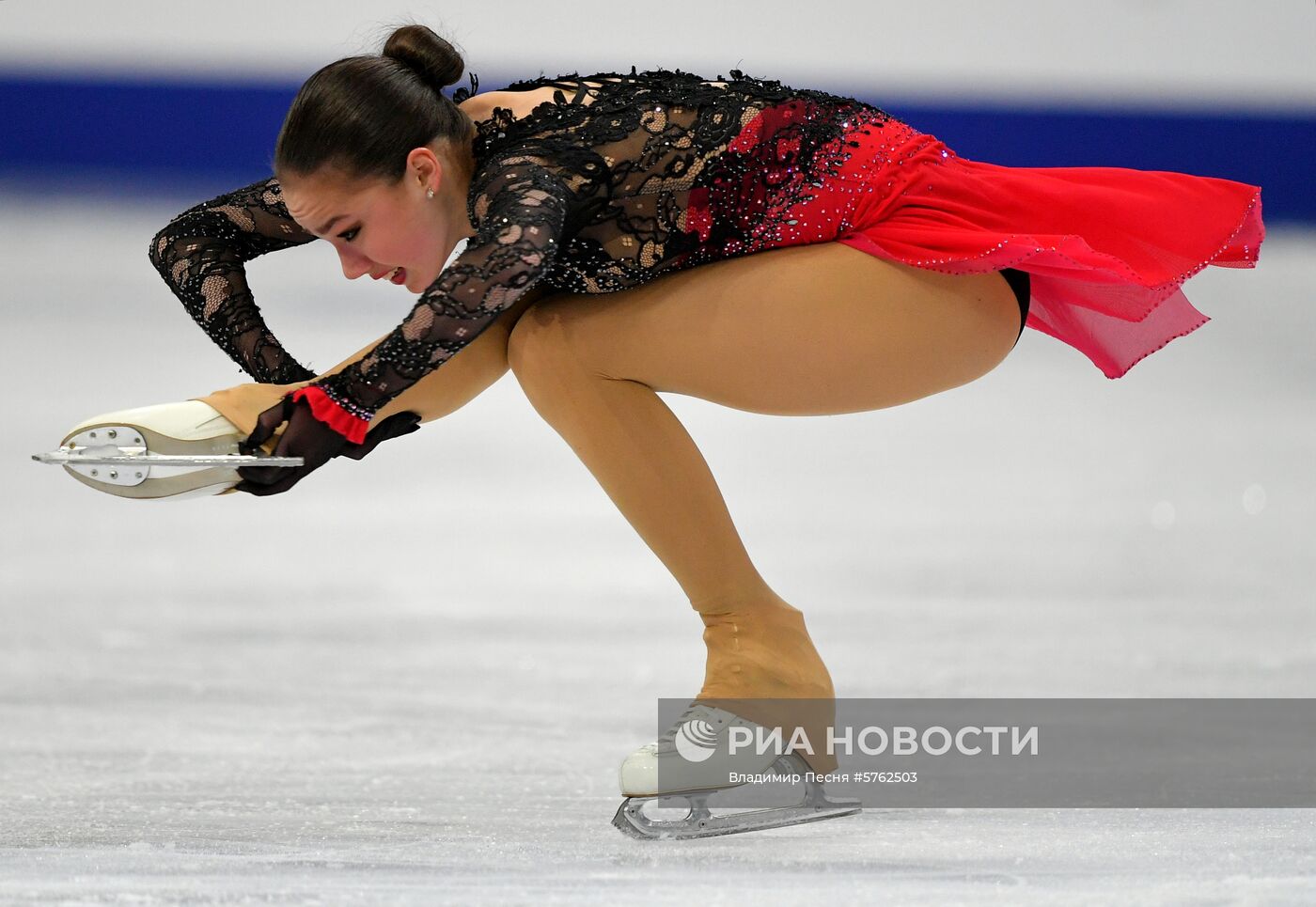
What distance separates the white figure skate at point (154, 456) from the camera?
51.1 inches

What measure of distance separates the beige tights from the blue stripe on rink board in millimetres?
4244

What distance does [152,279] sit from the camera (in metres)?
5.08

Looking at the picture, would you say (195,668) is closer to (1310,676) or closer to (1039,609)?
(1039,609)

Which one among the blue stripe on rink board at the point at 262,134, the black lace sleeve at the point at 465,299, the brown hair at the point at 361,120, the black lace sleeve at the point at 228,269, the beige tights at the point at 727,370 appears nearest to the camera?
the black lace sleeve at the point at 465,299

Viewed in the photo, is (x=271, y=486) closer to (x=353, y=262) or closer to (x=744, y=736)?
(x=353, y=262)

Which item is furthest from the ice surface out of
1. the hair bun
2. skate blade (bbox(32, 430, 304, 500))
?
the hair bun

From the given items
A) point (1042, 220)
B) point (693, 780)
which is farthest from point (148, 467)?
point (1042, 220)

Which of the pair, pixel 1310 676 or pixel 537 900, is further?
pixel 1310 676

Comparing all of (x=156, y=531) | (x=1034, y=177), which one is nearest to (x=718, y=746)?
(x=1034, y=177)

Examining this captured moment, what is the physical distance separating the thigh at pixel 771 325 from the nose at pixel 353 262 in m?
0.16

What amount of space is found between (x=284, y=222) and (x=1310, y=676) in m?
1.58

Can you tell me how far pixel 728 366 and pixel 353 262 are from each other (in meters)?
0.38

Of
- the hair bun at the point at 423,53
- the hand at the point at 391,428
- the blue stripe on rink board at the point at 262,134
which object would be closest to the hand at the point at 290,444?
the hand at the point at 391,428

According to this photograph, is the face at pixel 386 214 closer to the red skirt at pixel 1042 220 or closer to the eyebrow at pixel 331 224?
the eyebrow at pixel 331 224
